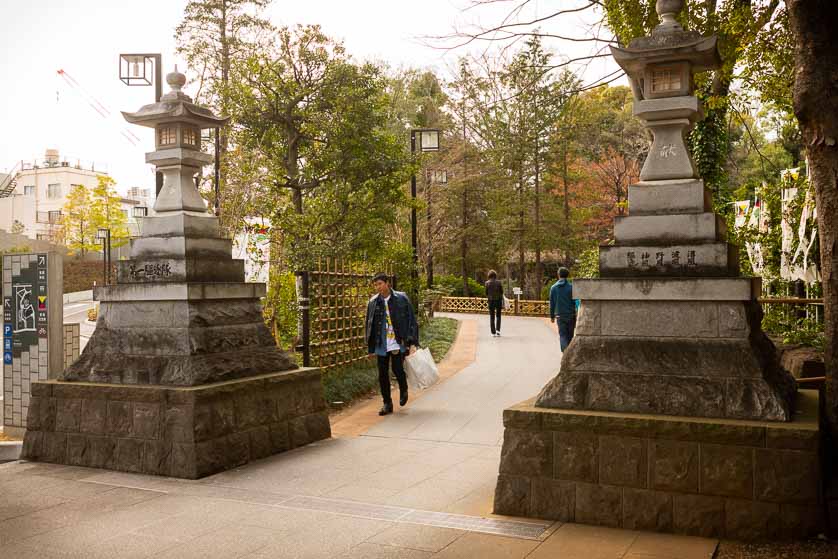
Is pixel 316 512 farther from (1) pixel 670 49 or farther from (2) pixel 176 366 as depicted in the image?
(1) pixel 670 49

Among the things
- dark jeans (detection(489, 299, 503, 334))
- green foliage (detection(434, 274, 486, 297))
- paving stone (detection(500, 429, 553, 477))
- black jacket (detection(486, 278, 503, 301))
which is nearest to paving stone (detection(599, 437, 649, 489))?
paving stone (detection(500, 429, 553, 477))

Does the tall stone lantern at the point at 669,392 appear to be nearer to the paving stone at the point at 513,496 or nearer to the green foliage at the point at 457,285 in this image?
the paving stone at the point at 513,496

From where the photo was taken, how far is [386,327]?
9594 mm

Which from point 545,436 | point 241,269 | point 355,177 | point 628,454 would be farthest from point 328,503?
point 355,177

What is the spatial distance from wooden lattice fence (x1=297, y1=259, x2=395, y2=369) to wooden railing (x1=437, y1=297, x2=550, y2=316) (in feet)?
64.3

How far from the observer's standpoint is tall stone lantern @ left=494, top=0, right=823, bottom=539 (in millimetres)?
4562

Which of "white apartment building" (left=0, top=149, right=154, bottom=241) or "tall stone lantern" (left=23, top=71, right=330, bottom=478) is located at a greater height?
"white apartment building" (left=0, top=149, right=154, bottom=241)

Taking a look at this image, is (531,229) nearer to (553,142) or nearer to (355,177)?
(553,142)

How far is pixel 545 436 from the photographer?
5.11 m

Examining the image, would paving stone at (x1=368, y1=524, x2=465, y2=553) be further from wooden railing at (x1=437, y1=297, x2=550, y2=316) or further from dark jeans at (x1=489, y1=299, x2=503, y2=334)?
wooden railing at (x1=437, y1=297, x2=550, y2=316)

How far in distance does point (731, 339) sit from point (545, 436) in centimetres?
148

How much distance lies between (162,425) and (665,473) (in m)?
4.36

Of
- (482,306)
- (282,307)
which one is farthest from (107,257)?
(282,307)

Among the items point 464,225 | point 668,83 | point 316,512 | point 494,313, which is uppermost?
point 464,225
